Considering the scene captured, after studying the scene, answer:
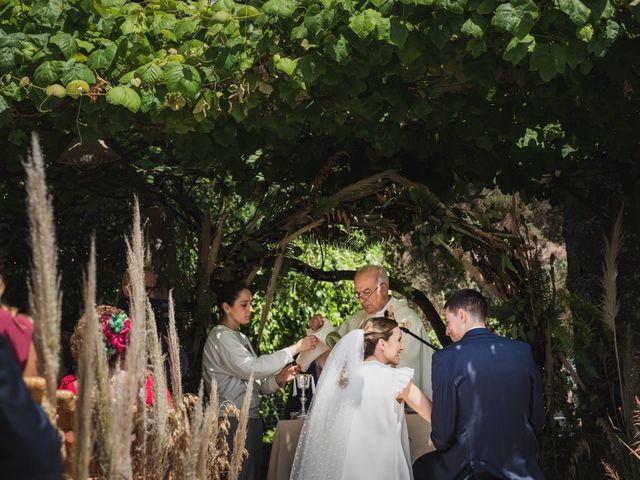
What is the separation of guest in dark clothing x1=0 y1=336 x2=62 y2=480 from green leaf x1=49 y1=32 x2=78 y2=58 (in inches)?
162

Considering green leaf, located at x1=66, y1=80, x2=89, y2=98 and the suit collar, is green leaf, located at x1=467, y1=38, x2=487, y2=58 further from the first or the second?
green leaf, located at x1=66, y1=80, x2=89, y2=98

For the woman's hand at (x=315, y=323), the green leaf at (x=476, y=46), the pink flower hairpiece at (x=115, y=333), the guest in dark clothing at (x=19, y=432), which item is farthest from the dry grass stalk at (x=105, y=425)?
the woman's hand at (x=315, y=323)

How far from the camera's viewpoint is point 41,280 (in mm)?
2072

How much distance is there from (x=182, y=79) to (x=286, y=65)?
1.93 ft

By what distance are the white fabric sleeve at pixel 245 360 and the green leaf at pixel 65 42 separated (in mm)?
2287

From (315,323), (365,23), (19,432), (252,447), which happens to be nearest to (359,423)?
(252,447)

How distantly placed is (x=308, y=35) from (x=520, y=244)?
3130 millimetres

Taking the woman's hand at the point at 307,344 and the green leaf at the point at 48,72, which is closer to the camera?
the green leaf at the point at 48,72

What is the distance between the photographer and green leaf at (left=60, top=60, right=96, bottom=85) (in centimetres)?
595

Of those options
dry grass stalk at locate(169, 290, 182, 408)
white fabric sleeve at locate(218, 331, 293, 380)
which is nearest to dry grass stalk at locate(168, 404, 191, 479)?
dry grass stalk at locate(169, 290, 182, 408)

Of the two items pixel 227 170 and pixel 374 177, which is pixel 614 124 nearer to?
pixel 374 177

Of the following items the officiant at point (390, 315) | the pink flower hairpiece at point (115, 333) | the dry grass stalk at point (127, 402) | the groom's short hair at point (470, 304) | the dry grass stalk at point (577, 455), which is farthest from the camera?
the dry grass stalk at point (577, 455)

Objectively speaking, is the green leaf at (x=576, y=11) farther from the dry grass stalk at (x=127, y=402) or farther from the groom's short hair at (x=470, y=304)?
the dry grass stalk at (x=127, y=402)

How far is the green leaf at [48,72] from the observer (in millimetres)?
5945
